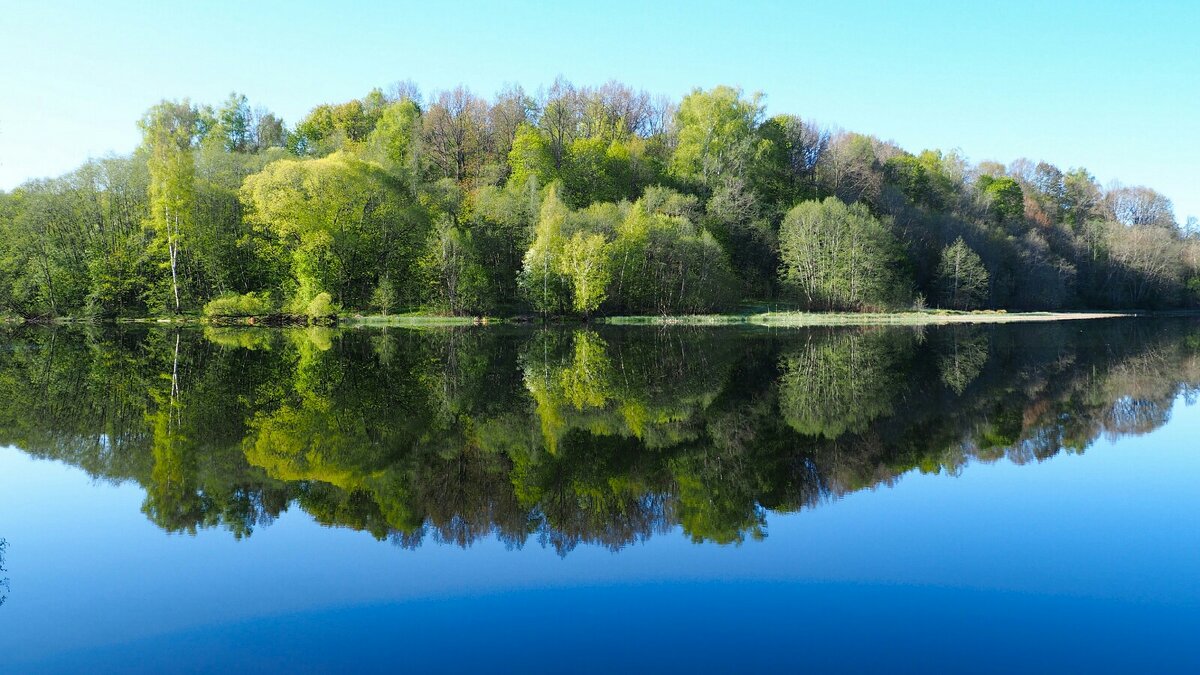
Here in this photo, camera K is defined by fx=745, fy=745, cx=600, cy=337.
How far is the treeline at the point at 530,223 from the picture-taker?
51.8 metres

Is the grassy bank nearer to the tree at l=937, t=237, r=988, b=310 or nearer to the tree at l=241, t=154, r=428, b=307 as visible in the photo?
the tree at l=241, t=154, r=428, b=307

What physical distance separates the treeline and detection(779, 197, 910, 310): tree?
18 cm

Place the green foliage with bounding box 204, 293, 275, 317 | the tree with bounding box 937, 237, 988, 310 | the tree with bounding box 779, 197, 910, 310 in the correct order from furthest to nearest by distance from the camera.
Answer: the tree with bounding box 937, 237, 988, 310
the tree with bounding box 779, 197, 910, 310
the green foliage with bounding box 204, 293, 275, 317

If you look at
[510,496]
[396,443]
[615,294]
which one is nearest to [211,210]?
[615,294]

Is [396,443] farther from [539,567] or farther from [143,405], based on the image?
[143,405]

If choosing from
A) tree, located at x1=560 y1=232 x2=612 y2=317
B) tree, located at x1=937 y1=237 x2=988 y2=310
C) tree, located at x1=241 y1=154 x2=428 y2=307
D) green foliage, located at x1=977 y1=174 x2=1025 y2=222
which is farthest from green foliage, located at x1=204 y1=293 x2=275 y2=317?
green foliage, located at x1=977 y1=174 x2=1025 y2=222

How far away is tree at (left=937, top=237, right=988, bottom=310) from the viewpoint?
6775 centimetres

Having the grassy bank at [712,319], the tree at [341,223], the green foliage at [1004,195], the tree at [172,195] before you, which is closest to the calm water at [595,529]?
the grassy bank at [712,319]

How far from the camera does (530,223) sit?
56719 millimetres

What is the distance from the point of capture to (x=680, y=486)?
983cm

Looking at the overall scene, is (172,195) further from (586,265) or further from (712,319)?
(712,319)

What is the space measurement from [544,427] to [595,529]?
5.46 metres

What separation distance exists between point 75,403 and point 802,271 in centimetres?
5448

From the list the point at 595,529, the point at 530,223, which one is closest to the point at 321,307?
the point at 530,223
